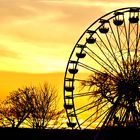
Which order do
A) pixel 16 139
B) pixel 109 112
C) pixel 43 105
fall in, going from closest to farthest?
pixel 109 112
pixel 16 139
pixel 43 105

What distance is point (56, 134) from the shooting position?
3581cm

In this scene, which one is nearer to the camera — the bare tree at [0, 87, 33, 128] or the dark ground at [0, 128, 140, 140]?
the dark ground at [0, 128, 140, 140]

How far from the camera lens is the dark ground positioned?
35.0m

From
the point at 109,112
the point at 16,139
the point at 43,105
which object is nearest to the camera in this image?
the point at 109,112

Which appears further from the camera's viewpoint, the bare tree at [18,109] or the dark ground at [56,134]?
the bare tree at [18,109]

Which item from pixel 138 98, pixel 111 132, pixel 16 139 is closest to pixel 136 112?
pixel 138 98

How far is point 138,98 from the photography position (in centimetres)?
3306

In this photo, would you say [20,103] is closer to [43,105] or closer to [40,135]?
[43,105]

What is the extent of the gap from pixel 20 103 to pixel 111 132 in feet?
104

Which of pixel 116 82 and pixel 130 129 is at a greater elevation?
pixel 116 82

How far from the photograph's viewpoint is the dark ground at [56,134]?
35003mm

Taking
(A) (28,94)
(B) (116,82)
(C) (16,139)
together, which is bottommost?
(C) (16,139)

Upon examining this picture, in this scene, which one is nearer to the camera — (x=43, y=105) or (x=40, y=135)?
(x=40, y=135)

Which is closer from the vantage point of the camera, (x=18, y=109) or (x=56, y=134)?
(x=56, y=134)
